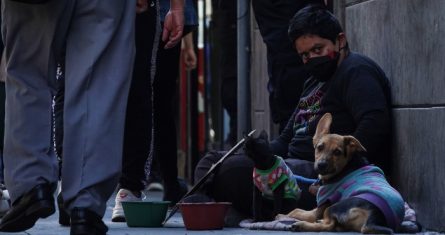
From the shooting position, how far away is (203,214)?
519cm

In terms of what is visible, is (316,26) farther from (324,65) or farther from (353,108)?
(353,108)

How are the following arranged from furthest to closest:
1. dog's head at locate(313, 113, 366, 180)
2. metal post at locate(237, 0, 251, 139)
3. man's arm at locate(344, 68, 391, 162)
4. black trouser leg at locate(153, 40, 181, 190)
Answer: metal post at locate(237, 0, 251, 139) → black trouser leg at locate(153, 40, 181, 190) → man's arm at locate(344, 68, 391, 162) → dog's head at locate(313, 113, 366, 180)

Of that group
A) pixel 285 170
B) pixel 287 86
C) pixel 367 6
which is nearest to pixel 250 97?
pixel 287 86

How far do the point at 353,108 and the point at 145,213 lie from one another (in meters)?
1.02

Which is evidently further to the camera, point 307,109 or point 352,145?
point 307,109

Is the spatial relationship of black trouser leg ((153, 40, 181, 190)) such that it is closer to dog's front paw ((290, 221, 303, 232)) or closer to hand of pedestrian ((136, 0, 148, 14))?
hand of pedestrian ((136, 0, 148, 14))

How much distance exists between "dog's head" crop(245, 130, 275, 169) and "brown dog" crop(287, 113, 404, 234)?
0.21m

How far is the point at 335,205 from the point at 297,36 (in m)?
1.00

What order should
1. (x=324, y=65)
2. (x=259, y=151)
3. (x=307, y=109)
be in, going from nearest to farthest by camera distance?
(x=259, y=151)
(x=324, y=65)
(x=307, y=109)

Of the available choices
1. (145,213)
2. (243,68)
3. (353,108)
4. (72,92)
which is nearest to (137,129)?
(145,213)

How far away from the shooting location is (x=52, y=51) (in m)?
4.40

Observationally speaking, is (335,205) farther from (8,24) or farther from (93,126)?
(8,24)

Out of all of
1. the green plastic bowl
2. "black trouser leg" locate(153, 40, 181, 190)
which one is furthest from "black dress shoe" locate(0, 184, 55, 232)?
"black trouser leg" locate(153, 40, 181, 190)

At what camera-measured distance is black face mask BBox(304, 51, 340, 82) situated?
218 inches
